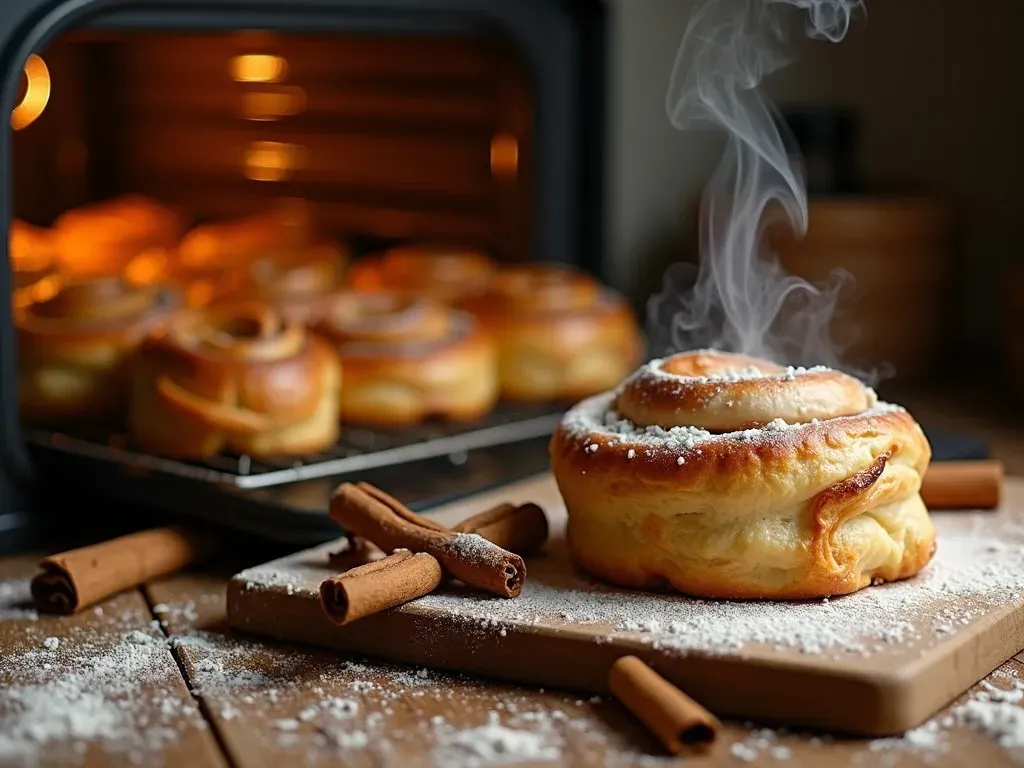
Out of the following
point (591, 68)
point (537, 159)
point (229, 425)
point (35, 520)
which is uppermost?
point (591, 68)

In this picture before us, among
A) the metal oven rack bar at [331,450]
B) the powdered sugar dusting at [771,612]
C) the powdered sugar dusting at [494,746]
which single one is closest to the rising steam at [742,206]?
the metal oven rack bar at [331,450]

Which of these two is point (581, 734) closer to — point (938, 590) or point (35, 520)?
point (938, 590)

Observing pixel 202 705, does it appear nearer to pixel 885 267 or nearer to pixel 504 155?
pixel 504 155

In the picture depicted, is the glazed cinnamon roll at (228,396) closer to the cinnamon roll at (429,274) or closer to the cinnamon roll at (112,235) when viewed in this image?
the cinnamon roll at (429,274)

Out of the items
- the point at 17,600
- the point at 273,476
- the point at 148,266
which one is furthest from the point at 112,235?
the point at 17,600

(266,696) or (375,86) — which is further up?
(375,86)

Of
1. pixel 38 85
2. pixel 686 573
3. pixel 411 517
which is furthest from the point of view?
pixel 38 85

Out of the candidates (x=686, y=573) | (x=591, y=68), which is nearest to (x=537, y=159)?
(x=591, y=68)
